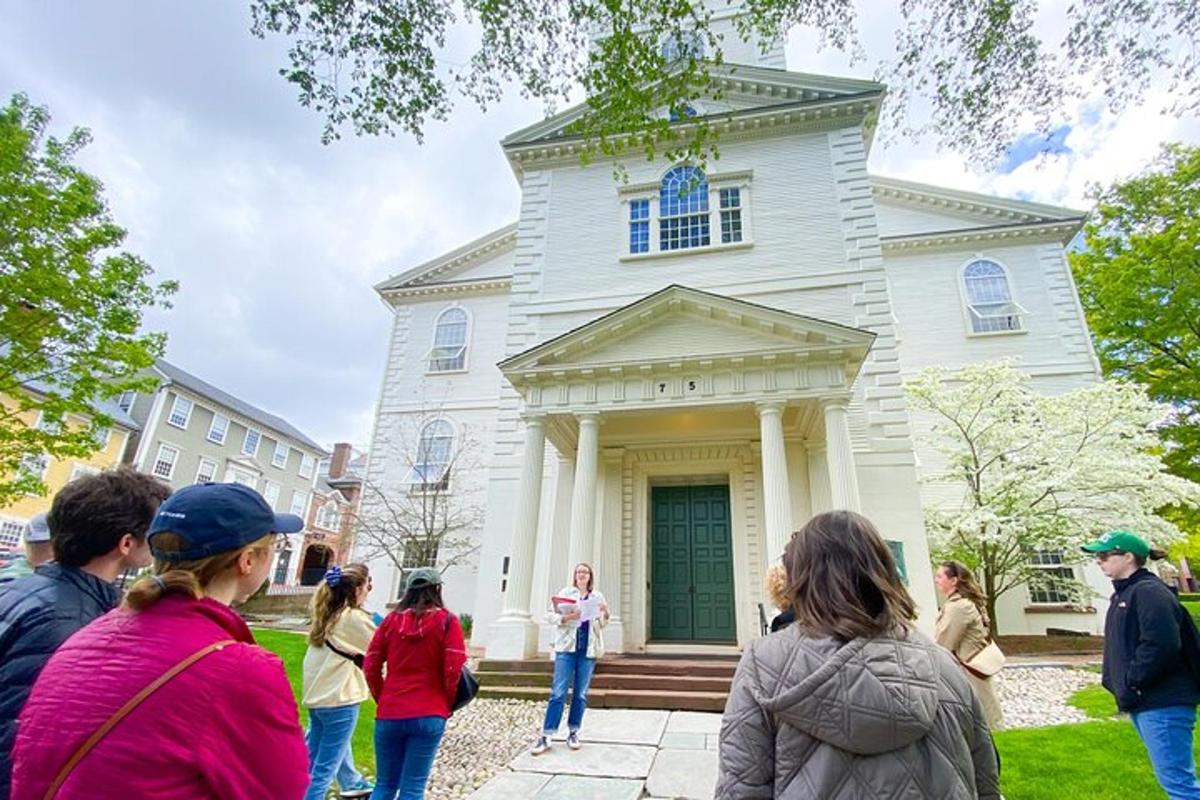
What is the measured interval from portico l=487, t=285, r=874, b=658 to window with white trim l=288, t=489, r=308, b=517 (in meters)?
31.1

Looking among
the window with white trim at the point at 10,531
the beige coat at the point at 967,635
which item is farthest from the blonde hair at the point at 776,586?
the window with white trim at the point at 10,531

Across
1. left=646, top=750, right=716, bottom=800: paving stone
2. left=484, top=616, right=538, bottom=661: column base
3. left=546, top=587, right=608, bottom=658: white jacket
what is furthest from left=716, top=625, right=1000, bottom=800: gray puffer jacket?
left=484, top=616, right=538, bottom=661: column base

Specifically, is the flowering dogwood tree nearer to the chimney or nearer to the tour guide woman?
the tour guide woman

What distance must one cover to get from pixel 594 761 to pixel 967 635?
3.75 meters

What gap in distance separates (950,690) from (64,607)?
3104mm

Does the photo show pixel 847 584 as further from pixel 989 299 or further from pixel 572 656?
pixel 989 299

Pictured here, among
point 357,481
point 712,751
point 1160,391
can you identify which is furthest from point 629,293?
point 357,481

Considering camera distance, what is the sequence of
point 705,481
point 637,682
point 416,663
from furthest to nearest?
point 705,481 < point 637,682 < point 416,663

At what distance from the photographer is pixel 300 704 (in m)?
7.23

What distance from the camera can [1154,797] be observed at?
4.37 m

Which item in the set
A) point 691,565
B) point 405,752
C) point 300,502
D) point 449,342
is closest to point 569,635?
point 405,752

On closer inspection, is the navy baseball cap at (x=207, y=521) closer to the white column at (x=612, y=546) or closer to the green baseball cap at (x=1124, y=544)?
the green baseball cap at (x=1124, y=544)

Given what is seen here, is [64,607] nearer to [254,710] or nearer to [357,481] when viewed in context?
[254,710]

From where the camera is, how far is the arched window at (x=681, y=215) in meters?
14.0
